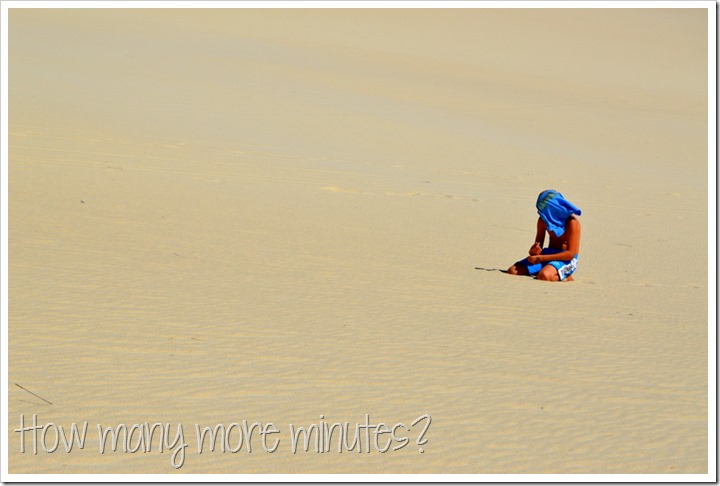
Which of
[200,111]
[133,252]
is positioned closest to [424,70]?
[200,111]

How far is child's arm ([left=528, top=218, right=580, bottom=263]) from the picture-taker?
9781 mm

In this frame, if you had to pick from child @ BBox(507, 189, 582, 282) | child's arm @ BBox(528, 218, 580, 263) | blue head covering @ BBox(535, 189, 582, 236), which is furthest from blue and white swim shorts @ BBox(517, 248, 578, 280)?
blue head covering @ BBox(535, 189, 582, 236)

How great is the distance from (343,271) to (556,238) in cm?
211

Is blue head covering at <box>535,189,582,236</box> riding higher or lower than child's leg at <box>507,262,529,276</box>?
higher

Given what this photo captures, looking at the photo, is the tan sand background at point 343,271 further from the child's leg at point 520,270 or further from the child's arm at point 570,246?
the child's arm at point 570,246

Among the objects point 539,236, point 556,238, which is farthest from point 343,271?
point 556,238

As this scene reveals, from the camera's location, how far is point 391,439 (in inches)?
213

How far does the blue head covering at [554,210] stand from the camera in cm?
979

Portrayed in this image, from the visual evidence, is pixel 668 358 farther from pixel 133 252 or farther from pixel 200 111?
pixel 200 111

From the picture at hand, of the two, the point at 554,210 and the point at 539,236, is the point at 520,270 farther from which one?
the point at 554,210

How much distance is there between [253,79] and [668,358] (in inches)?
967

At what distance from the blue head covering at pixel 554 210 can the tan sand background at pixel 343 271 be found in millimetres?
597

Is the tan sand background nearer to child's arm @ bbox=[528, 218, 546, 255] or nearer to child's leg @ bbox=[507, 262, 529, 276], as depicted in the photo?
child's leg @ bbox=[507, 262, 529, 276]

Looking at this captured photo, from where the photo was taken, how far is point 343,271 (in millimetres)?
10148
